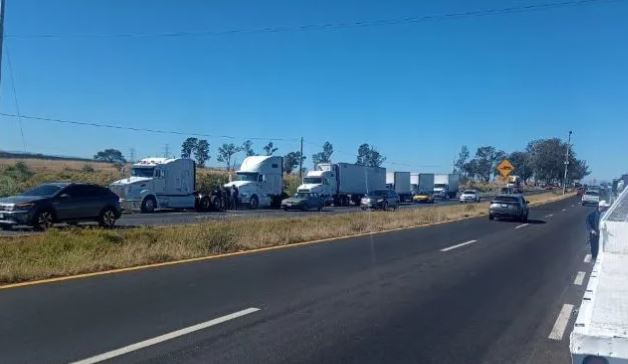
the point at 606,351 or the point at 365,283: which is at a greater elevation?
the point at 606,351

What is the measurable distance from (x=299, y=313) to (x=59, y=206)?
573 inches

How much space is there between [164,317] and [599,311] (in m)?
5.31

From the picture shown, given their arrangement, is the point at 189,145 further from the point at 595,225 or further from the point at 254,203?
the point at 595,225

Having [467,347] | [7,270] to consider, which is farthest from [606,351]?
[7,270]

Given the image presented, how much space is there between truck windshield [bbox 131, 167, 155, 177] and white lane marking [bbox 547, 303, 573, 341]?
29067mm

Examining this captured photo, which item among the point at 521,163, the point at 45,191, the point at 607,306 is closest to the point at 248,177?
the point at 45,191

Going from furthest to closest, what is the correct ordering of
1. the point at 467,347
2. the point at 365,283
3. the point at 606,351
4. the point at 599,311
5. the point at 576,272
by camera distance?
the point at 576,272
the point at 365,283
the point at 467,347
the point at 599,311
the point at 606,351

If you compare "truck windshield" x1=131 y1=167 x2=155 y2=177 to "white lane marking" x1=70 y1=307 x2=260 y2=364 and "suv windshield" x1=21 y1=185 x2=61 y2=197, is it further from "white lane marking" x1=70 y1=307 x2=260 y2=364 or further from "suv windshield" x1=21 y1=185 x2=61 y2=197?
"white lane marking" x1=70 y1=307 x2=260 y2=364

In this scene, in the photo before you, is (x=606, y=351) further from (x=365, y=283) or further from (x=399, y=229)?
(x=399, y=229)

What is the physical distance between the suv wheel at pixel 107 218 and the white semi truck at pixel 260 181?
20.2 meters

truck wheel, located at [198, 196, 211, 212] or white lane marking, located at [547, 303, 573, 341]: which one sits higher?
truck wheel, located at [198, 196, 211, 212]

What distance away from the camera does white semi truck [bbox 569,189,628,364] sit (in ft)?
9.97

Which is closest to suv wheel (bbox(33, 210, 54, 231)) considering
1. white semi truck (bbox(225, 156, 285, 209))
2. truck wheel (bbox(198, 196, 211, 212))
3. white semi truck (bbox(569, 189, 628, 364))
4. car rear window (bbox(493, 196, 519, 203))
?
white semi truck (bbox(569, 189, 628, 364))

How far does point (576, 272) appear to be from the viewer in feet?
41.8
